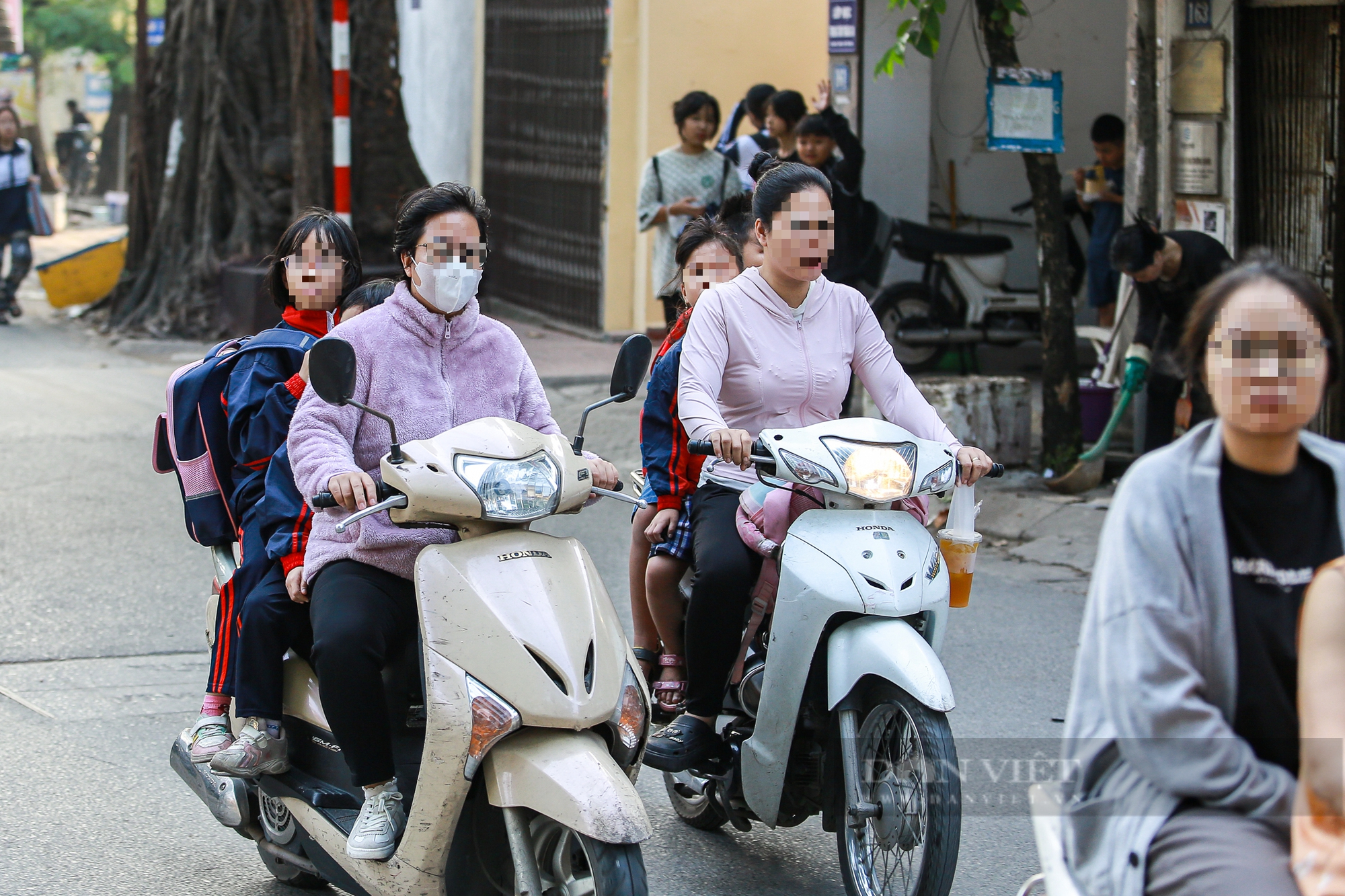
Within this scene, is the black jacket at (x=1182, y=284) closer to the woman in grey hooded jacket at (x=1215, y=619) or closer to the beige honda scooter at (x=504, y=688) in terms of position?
the beige honda scooter at (x=504, y=688)

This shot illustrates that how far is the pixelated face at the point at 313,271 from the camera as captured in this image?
12.8ft

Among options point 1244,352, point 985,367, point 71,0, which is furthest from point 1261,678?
point 71,0

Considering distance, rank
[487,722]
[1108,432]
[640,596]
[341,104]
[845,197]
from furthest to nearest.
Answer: [341,104]
[845,197]
[1108,432]
[640,596]
[487,722]

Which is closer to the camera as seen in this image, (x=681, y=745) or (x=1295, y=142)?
(x=681, y=745)

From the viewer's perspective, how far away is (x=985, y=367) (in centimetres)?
1141

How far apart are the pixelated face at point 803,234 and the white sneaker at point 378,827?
1.61 meters

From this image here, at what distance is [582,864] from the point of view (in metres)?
2.97

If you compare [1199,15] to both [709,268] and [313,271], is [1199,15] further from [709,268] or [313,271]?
[313,271]

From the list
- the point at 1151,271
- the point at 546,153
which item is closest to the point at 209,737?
the point at 1151,271

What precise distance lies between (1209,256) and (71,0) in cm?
3279

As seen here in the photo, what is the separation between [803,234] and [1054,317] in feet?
15.8

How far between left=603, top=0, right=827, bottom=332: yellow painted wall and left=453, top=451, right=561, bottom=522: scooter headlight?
9.18 m

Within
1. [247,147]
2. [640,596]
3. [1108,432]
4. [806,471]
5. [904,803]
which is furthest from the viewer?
[247,147]

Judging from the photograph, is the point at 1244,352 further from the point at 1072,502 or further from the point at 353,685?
the point at 1072,502
